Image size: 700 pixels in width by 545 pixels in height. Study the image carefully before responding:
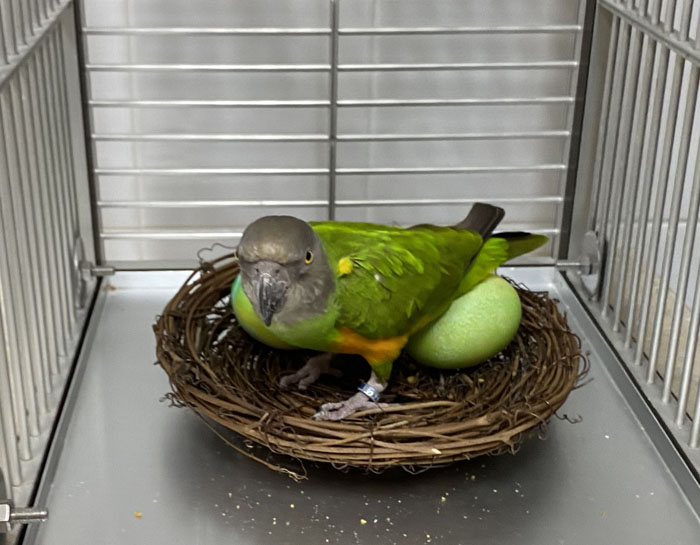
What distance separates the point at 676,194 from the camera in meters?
0.79

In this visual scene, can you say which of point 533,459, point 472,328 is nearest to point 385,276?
point 472,328

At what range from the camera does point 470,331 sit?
800 mm

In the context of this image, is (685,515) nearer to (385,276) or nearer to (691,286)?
(385,276)

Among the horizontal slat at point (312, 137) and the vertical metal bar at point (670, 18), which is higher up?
the vertical metal bar at point (670, 18)

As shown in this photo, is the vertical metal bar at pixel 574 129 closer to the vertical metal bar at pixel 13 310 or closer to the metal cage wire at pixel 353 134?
the metal cage wire at pixel 353 134

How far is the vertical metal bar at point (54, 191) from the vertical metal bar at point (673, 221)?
55 cm

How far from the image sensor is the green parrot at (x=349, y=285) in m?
0.69

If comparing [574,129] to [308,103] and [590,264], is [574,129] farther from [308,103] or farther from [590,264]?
[308,103]

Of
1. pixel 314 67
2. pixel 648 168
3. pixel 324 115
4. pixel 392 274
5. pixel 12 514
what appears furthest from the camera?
pixel 324 115

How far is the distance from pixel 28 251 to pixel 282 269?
0.23 metres

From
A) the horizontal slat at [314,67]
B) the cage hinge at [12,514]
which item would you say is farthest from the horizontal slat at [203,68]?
the cage hinge at [12,514]

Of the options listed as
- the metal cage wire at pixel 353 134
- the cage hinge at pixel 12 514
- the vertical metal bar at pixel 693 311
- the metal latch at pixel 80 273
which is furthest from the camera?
the metal latch at pixel 80 273

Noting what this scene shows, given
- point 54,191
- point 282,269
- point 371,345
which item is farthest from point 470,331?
point 54,191

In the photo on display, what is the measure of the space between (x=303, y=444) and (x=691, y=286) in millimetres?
592
